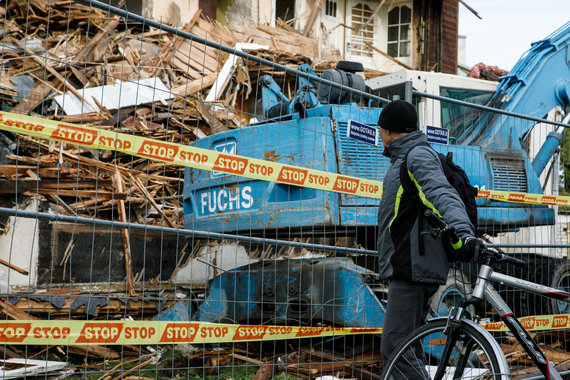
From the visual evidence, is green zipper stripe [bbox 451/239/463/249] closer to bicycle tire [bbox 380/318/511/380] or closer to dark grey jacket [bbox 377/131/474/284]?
dark grey jacket [bbox 377/131/474/284]

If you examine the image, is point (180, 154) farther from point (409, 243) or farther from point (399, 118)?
point (409, 243)

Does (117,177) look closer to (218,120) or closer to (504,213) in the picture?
(218,120)

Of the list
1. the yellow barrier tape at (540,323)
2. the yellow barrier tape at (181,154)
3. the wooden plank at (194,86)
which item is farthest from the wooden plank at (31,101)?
the yellow barrier tape at (540,323)

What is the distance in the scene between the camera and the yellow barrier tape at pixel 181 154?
420 centimetres

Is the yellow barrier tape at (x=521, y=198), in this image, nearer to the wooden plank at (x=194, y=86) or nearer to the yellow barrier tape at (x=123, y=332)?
the yellow barrier tape at (x=123, y=332)

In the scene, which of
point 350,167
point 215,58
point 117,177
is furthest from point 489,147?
point 215,58

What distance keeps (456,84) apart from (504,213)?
2.28 meters

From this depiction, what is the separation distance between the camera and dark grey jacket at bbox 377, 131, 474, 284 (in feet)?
12.1

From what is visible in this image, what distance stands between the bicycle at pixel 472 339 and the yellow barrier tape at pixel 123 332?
141cm

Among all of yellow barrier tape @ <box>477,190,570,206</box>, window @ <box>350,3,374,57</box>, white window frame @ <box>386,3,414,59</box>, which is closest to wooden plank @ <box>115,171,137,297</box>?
yellow barrier tape @ <box>477,190,570,206</box>

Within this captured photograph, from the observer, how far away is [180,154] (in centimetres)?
472

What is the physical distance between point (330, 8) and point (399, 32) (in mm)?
2854

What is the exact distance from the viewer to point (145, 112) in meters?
14.0

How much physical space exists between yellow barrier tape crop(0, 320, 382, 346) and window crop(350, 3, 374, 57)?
20.9 meters
